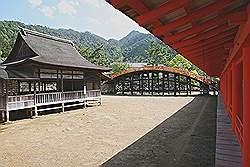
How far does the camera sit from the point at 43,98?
54.7 ft

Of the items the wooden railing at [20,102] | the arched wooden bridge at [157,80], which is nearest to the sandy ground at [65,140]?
the wooden railing at [20,102]

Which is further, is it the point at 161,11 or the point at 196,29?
the point at 196,29

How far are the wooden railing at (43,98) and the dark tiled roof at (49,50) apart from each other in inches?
88.5

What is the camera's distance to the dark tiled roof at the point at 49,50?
58.8 feet

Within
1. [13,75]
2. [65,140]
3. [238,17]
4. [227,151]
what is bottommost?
[65,140]

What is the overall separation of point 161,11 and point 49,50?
1984 cm

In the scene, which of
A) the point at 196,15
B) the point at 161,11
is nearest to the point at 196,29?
the point at 196,15

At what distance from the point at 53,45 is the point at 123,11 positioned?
21904 mm

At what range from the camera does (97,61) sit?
195 ft

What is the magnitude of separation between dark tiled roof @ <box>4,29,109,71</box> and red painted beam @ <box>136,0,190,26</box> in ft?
48.6

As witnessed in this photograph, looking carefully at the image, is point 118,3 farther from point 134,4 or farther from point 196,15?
point 196,15

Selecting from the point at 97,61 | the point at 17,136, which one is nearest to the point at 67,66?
the point at 17,136

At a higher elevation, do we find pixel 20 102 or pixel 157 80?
pixel 157 80

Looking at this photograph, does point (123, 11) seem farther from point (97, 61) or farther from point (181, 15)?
point (97, 61)
